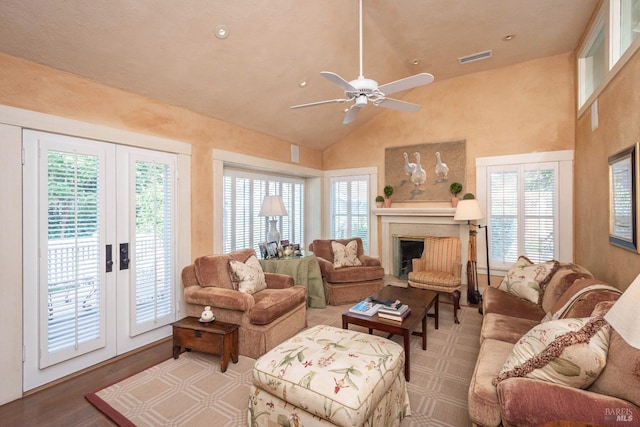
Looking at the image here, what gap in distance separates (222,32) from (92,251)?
2.39 meters

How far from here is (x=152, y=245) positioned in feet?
10.8

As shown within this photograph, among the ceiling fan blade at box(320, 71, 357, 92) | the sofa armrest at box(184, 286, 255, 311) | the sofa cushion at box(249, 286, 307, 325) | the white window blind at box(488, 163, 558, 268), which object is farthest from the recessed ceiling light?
the white window blind at box(488, 163, 558, 268)

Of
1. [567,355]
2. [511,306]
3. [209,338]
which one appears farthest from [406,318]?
[209,338]

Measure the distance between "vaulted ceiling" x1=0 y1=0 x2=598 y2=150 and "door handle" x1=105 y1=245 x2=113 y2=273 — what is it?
1.60 m

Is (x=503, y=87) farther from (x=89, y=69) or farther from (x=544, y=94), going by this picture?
(x=89, y=69)

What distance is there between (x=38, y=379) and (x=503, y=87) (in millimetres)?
6604

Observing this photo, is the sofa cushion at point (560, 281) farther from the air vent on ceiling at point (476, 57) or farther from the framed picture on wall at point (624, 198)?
the air vent on ceiling at point (476, 57)

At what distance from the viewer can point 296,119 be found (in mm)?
4762

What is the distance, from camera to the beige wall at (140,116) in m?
2.40

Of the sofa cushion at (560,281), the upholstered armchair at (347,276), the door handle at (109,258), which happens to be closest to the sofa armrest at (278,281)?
the upholstered armchair at (347,276)

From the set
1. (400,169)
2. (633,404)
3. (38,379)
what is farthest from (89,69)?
(400,169)

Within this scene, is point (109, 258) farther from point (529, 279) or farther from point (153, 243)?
point (529, 279)

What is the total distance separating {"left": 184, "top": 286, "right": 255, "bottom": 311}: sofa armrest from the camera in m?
2.89

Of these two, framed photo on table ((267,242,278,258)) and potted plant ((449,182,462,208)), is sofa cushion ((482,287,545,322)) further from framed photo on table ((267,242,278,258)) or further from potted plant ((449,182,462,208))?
framed photo on table ((267,242,278,258))
